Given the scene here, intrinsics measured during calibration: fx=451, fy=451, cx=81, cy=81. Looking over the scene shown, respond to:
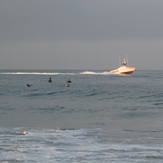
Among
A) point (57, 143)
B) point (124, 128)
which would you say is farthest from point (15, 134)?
point (124, 128)

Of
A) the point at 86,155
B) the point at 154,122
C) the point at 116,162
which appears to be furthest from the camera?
the point at 154,122

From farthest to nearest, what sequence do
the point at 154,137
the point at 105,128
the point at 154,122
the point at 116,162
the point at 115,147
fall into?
the point at 154,122, the point at 105,128, the point at 154,137, the point at 115,147, the point at 116,162

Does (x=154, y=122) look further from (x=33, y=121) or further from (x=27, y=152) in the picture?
(x=27, y=152)

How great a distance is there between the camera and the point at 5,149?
622 inches

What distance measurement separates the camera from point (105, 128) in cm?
2225

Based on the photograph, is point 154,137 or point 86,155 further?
point 154,137

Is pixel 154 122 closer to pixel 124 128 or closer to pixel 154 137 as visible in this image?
pixel 124 128

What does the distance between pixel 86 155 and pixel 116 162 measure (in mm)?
1404

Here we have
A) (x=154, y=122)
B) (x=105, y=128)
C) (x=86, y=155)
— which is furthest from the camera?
(x=154, y=122)

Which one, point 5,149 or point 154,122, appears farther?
point 154,122

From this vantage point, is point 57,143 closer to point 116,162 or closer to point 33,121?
point 116,162

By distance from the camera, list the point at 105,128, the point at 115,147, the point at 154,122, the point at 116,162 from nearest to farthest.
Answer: the point at 116,162
the point at 115,147
the point at 105,128
the point at 154,122

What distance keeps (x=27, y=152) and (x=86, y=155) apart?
2036 millimetres

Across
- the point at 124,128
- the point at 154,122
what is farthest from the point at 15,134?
the point at 154,122
